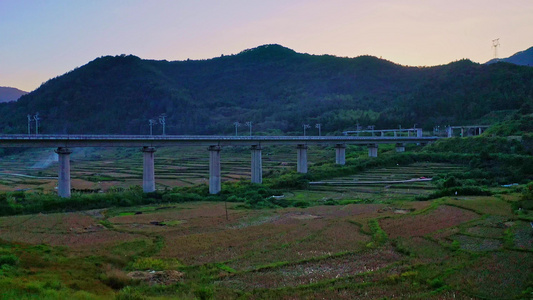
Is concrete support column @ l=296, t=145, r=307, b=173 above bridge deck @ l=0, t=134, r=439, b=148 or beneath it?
beneath

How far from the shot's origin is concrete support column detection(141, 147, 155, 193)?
48.9 meters

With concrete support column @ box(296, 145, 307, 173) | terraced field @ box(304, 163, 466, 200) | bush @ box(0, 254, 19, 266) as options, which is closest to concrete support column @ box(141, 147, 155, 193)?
terraced field @ box(304, 163, 466, 200)

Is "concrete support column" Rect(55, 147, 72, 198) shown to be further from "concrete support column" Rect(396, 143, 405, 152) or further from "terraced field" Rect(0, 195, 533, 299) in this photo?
"concrete support column" Rect(396, 143, 405, 152)

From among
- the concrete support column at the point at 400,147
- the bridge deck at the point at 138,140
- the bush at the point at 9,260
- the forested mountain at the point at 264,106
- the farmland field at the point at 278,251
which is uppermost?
the forested mountain at the point at 264,106

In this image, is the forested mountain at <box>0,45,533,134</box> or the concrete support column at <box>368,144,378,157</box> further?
the forested mountain at <box>0,45,533,134</box>

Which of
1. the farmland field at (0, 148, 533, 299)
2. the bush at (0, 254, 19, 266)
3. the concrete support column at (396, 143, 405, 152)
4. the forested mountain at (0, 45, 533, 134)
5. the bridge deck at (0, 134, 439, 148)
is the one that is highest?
the forested mountain at (0, 45, 533, 134)

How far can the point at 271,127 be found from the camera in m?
148

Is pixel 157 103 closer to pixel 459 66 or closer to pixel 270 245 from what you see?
pixel 459 66

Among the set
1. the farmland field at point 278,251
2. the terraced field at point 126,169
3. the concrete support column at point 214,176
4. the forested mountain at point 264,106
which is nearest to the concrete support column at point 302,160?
the terraced field at point 126,169

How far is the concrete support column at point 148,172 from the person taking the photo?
48.9 metres

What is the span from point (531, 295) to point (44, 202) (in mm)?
38034

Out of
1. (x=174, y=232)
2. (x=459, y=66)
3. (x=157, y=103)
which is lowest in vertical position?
(x=174, y=232)

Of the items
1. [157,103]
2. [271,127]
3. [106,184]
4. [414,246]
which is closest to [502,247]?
[414,246]

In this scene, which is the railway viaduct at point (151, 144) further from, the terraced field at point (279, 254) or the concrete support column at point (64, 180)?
the terraced field at point (279, 254)
